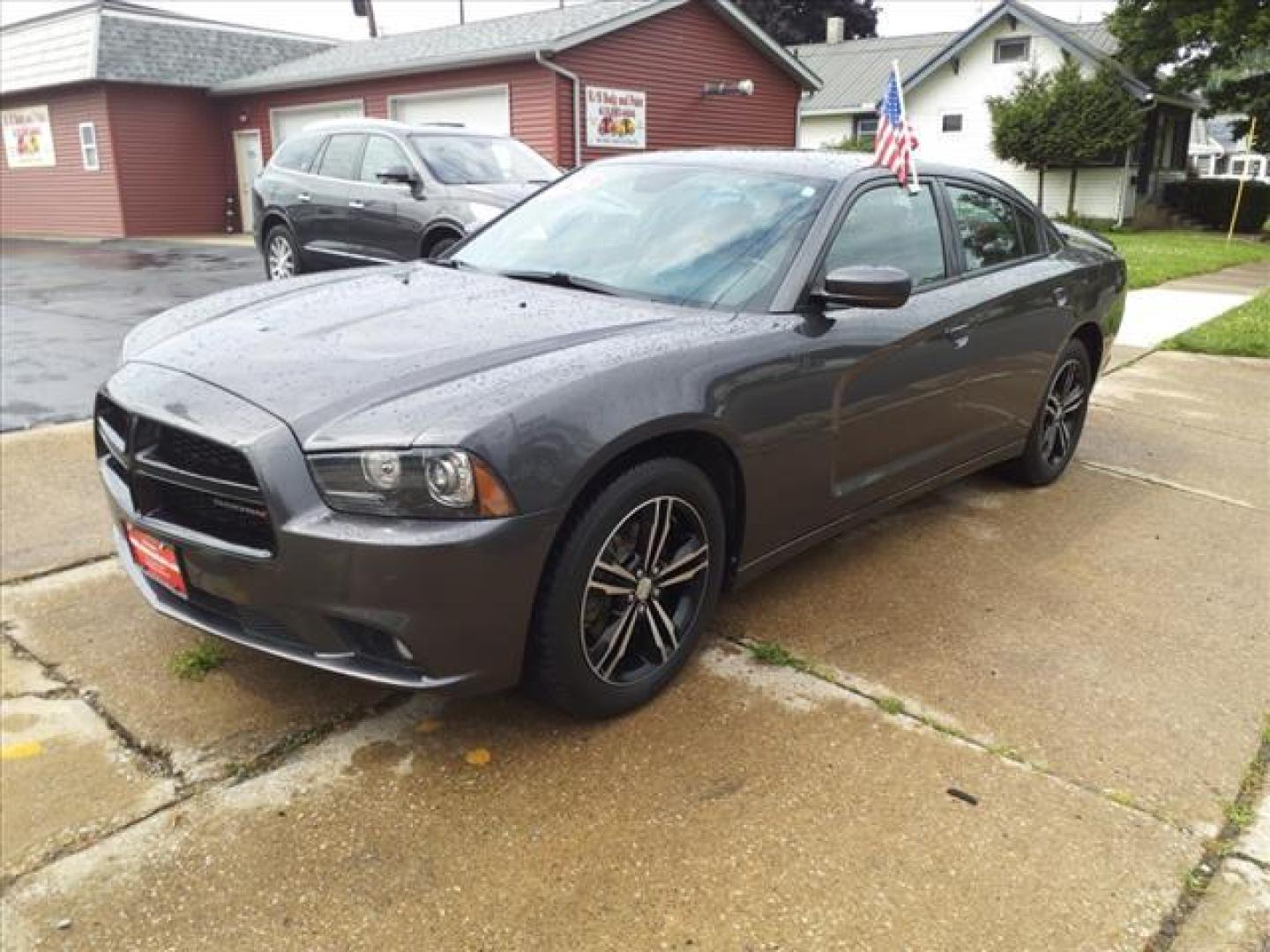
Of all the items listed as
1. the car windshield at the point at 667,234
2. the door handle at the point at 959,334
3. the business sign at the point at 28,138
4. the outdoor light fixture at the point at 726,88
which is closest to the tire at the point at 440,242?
the car windshield at the point at 667,234

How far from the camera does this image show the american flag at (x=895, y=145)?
400 centimetres

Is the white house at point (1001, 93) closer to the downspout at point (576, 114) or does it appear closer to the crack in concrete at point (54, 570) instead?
the downspout at point (576, 114)

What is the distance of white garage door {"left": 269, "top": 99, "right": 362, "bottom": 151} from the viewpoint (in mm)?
19906

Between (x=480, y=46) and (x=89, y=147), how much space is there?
33.3ft

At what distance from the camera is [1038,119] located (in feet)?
86.6

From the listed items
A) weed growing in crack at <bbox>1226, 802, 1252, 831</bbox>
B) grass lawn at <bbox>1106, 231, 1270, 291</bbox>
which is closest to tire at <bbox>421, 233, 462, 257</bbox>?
weed growing in crack at <bbox>1226, 802, 1252, 831</bbox>

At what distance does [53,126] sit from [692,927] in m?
26.2

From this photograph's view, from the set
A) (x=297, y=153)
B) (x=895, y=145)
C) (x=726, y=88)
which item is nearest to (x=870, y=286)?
(x=895, y=145)

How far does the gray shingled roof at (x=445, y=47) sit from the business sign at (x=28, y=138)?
4661 millimetres

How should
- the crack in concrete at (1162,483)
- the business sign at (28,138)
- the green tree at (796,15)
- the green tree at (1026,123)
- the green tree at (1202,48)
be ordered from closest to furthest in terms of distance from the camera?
the crack in concrete at (1162,483) → the green tree at (1202,48) → the business sign at (28,138) → the green tree at (1026,123) → the green tree at (796,15)

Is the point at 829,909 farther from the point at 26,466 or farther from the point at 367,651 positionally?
the point at 26,466

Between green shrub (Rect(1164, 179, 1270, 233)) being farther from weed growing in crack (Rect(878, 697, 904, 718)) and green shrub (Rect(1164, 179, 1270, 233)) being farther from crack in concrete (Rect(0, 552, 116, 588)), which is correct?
crack in concrete (Rect(0, 552, 116, 588))

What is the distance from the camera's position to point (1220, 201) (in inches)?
1137

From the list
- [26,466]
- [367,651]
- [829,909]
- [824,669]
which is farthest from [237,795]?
[26,466]
